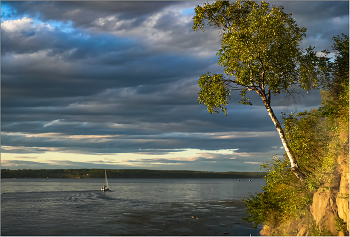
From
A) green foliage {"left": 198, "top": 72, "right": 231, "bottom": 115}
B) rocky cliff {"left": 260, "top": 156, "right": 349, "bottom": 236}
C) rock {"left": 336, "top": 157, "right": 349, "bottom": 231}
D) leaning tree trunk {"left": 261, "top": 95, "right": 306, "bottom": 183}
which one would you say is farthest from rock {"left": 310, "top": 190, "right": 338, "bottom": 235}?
green foliage {"left": 198, "top": 72, "right": 231, "bottom": 115}

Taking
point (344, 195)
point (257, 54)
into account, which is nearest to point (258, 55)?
point (257, 54)

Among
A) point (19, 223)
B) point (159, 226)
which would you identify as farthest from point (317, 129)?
point (19, 223)

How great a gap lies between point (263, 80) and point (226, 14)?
280 inches

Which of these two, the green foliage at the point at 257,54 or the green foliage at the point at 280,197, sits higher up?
the green foliage at the point at 257,54

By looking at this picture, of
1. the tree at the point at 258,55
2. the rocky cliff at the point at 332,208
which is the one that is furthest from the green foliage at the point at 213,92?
the rocky cliff at the point at 332,208

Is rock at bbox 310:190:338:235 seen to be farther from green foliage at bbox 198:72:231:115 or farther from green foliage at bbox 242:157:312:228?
green foliage at bbox 198:72:231:115

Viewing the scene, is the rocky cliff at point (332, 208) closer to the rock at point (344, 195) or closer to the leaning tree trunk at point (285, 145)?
the rock at point (344, 195)

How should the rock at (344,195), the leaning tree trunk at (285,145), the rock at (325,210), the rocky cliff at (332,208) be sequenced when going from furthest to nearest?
the leaning tree trunk at (285,145), the rock at (325,210), the rocky cliff at (332,208), the rock at (344,195)

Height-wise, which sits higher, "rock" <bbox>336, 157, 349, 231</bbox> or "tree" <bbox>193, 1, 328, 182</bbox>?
"tree" <bbox>193, 1, 328, 182</bbox>

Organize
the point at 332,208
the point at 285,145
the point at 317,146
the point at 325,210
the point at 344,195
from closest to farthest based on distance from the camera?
the point at 344,195, the point at 332,208, the point at 325,210, the point at 285,145, the point at 317,146

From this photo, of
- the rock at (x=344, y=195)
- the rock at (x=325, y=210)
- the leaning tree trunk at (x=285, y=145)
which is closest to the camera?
the rock at (x=344, y=195)

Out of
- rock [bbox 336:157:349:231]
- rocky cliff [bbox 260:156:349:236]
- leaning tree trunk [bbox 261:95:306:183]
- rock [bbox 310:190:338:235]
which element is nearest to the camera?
rock [bbox 336:157:349:231]

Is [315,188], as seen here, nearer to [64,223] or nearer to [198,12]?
[198,12]

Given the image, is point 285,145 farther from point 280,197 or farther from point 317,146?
point 280,197
